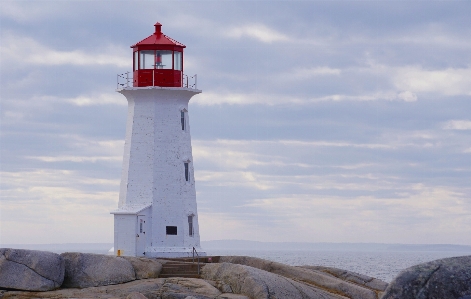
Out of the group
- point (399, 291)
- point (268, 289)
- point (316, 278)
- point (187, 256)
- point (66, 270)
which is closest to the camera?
point (399, 291)

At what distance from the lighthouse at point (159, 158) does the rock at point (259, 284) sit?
616 cm

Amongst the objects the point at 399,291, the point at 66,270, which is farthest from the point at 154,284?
the point at 399,291

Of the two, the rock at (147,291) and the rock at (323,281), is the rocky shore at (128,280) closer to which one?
the rock at (147,291)

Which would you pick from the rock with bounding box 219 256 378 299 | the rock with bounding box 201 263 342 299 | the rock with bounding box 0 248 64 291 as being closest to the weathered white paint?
the rock with bounding box 219 256 378 299

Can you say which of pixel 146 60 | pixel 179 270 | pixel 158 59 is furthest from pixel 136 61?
pixel 179 270

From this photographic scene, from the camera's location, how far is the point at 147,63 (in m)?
28.6

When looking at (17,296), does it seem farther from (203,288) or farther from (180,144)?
(180,144)

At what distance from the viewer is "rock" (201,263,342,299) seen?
20312 mm

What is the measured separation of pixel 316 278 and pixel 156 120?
8.36 metres

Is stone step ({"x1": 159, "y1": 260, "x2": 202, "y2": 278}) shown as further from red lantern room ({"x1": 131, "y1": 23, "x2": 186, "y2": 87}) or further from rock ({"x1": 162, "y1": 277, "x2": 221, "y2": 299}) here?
red lantern room ({"x1": 131, "y1": 23, "x2": 186, "y2": 87})

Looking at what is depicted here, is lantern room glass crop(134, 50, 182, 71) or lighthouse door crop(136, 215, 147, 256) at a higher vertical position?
lantern room glass crop(134, 50, 182, 71)

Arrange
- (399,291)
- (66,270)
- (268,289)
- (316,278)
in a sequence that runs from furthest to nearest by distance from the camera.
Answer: (316,278), (66,270), (268,289), (399,291)

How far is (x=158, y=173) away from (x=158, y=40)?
482 centimetres

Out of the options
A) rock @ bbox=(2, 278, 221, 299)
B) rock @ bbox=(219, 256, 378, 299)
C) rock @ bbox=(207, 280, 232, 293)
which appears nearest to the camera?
rock @ bbox=(2, 278, 221, 299)
